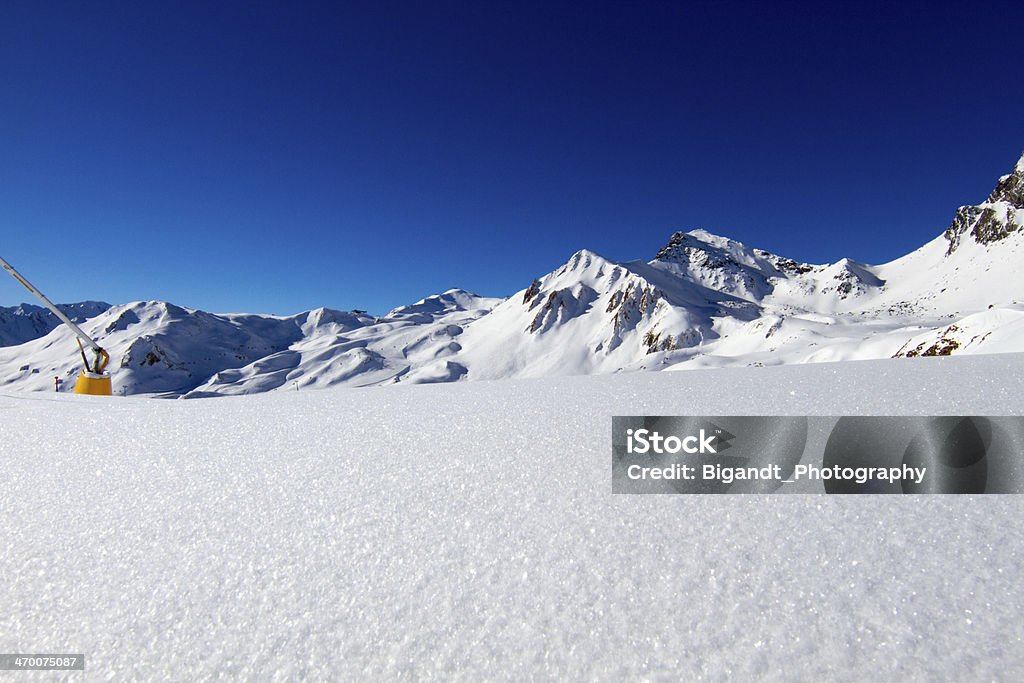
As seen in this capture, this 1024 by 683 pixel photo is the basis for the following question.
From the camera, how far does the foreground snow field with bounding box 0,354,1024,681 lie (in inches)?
45.1

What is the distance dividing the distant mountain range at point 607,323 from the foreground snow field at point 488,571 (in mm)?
51963

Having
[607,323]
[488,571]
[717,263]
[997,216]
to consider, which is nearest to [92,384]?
[488,571]

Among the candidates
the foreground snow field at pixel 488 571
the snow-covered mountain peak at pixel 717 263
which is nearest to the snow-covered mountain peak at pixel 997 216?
the snow-covered mountain peak at pixel 717 263

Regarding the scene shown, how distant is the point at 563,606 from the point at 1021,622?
4.12 ft

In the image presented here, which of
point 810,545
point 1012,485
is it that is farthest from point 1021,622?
point 1012,485

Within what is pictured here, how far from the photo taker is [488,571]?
1406 millimetres

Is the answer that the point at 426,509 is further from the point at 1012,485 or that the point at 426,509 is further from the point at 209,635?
the point at 1012,485

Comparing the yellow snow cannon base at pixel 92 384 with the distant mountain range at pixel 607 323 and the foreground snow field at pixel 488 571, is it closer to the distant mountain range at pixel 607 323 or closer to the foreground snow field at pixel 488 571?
the foreground snow field at pixel 488 571

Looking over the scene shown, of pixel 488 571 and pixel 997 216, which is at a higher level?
pixel 997 216

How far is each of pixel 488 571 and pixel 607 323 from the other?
4467 inches

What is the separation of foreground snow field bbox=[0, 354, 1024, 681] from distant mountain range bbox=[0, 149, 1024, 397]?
52.0 m

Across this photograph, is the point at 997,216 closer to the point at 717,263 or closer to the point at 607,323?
the point at 717,263

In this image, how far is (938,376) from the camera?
287 cm

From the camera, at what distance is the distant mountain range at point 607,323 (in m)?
86.2
